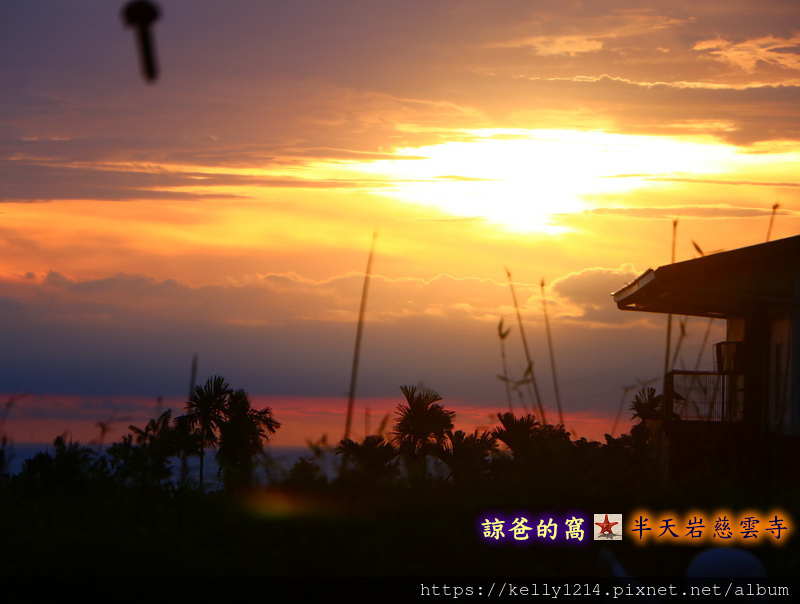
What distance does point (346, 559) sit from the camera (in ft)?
17.9

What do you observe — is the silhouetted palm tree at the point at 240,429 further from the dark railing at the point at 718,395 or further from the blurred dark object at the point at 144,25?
the blurred dark object at the point at 144,25

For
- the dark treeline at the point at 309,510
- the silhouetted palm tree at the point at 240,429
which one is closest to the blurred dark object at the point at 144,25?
the dark treeline at the point at 309,510

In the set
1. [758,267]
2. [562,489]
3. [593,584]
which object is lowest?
[593,584]

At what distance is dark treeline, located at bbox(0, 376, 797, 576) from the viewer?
5.23m

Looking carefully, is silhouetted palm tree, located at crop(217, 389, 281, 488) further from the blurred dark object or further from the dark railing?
the blurred dark object

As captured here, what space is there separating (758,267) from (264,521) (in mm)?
14185

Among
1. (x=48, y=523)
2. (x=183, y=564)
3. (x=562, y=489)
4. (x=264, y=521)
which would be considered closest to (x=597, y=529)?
(x=562, y=489)

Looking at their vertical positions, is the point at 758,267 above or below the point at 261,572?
above

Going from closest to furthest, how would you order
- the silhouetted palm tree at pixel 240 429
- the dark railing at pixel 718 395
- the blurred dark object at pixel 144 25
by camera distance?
the blurred dark object at pixel 144 25 → the dark railing at pixel 718 395 → the silhouetted palm tree at pixel 240 429

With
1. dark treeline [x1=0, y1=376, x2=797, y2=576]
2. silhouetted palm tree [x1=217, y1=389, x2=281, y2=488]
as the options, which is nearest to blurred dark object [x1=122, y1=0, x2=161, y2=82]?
dark treeline [x1=0, y1=376, x2=797, y2=576]

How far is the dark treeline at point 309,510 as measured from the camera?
523 cm

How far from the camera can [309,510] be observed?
5.99 m

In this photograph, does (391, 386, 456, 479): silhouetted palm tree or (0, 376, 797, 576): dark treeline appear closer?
(0, 376, 797, 576): dark treeline

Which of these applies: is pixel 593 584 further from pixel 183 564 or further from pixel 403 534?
pixel 183 564
